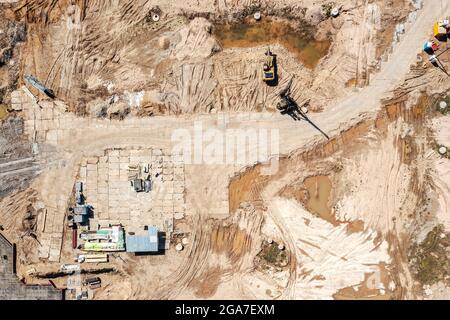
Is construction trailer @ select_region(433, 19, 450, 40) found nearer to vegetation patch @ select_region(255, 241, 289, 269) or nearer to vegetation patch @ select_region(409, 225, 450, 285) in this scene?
vegetation patch @ select_region(409, 225, 450, 285)

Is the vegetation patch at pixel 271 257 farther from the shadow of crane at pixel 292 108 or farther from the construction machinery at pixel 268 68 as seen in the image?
the construction machinery at pixel 268 68

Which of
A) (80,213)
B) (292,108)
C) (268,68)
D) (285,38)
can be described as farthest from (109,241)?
(285,38)

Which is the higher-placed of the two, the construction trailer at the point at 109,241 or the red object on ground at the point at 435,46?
the red object on ground at the point at 435,46

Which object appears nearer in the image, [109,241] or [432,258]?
[432,258]

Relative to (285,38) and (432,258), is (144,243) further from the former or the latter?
(432,258)

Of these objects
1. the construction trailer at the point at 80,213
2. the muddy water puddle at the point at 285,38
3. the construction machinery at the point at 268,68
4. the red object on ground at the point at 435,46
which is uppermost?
the muddy water puddle at the point at 285,38

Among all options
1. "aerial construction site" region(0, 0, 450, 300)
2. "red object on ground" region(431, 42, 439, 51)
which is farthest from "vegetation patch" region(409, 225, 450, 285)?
"red object on ground" region(431, 42, 439, 51)

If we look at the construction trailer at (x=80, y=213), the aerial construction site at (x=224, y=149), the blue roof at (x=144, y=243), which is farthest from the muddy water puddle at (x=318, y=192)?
the construction trailer at (x=80, y=213)
